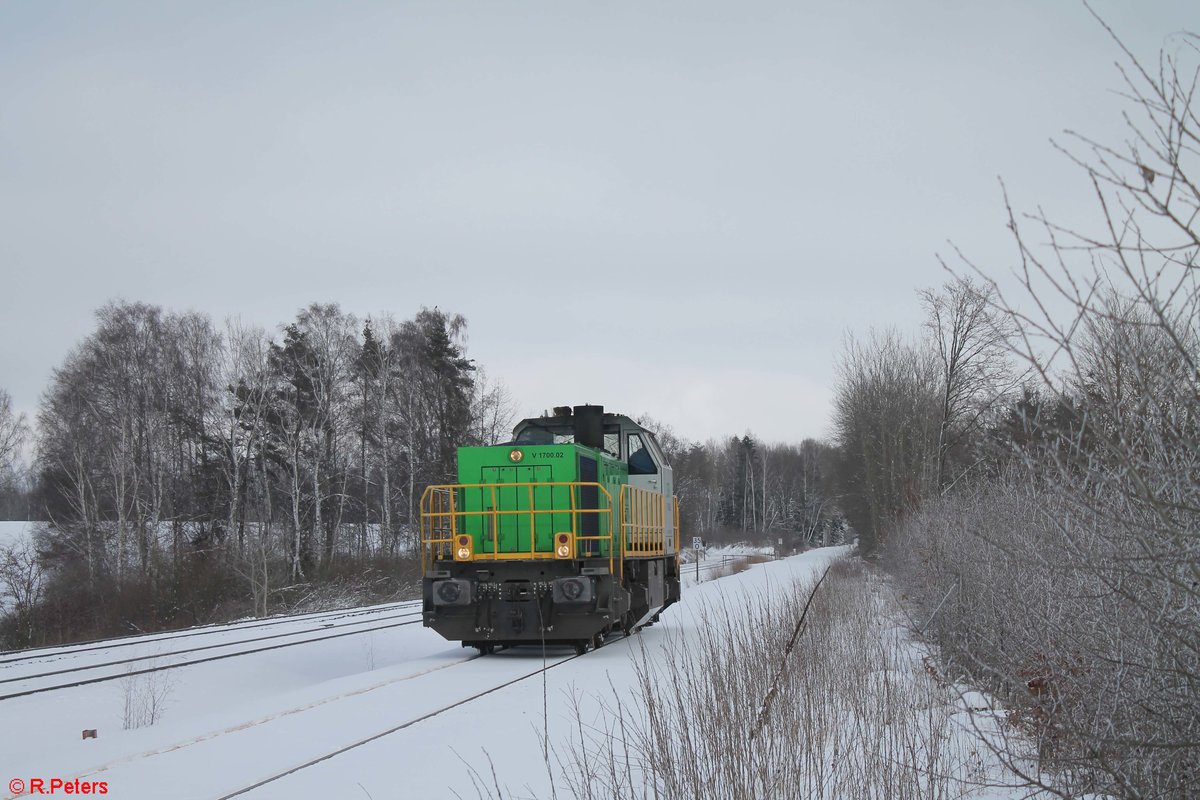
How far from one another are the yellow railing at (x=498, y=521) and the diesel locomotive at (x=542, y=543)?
0.9 inches

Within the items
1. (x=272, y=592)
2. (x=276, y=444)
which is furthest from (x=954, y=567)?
(x=276, y=444)

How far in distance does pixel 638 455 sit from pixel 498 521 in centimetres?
388

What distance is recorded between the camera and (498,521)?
13.6m

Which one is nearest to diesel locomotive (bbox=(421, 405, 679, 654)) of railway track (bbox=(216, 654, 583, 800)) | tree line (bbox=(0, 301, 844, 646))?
railway track (bbox=(216, 654, 583, 800))

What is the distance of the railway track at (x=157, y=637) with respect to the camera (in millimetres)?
14977

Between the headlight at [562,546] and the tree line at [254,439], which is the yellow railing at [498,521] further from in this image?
the tree line at [254,439]

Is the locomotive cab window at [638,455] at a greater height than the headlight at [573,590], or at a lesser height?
greater

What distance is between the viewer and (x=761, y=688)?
6.48m

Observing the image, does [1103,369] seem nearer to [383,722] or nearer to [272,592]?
[383,722]

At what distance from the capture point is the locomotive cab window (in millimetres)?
16683

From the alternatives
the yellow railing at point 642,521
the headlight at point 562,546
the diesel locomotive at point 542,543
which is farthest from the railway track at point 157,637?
the yellow railing at point 642,521

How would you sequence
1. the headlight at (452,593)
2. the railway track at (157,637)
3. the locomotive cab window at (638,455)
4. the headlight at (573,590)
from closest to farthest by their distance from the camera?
the headlight at (573,590) < the headlight at (452,593) < the railway track at (157,637) < the locomotive cab window at (638,455)
